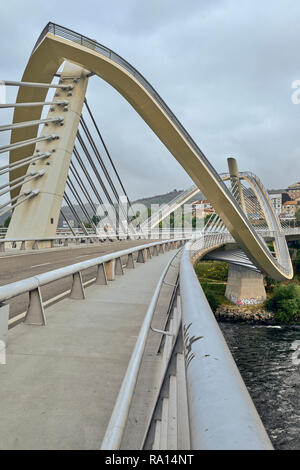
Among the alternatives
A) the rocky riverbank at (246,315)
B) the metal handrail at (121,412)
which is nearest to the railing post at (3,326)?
the metal handrail at (121,412)

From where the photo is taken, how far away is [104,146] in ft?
103

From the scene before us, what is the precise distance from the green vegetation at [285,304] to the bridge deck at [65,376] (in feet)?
133

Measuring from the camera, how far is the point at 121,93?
23.2 metres

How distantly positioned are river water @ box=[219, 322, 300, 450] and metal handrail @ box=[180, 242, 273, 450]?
52.4 ft

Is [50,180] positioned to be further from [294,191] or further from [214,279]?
[294,191]

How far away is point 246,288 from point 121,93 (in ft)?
103

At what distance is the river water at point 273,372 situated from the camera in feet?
54.9

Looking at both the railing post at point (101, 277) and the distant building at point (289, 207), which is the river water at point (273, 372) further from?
the distant building at point (289, 207)

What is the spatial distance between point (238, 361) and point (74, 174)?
62.0 ft

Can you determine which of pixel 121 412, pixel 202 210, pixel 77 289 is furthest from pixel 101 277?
pixel 202 210

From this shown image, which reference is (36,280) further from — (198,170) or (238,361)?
(238,361)

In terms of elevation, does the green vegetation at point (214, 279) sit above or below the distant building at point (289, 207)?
below

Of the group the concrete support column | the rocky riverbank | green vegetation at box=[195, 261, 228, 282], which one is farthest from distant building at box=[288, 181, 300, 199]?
the concrete support column
